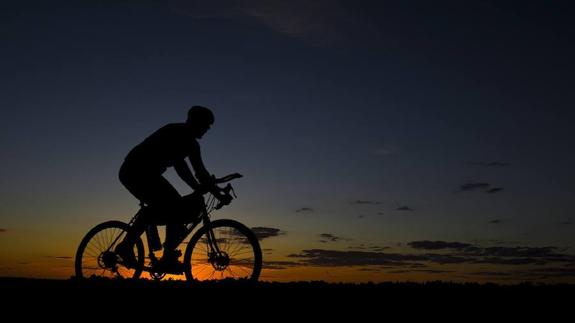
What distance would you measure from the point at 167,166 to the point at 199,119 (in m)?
0.94

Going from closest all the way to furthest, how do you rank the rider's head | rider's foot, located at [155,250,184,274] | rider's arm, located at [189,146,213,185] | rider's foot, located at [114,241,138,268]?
the rider's head < rider's arm, located at [189,146,213,185] < rider's foot, located at [155,250,184,274] < rider's foot, located at [114,241,138,268]

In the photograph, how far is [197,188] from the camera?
10234mm

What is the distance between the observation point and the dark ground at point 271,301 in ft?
22.4

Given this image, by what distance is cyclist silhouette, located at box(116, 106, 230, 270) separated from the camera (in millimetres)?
9945

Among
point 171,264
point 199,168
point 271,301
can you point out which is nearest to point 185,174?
point 199,168

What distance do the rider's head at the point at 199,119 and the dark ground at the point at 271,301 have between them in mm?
2391

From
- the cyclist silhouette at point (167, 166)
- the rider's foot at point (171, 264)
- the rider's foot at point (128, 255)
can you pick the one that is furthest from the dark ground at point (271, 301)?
the rider's foot at point (128, 255)

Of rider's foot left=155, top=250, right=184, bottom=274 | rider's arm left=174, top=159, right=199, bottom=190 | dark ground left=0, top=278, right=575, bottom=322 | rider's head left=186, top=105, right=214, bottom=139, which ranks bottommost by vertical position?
dark ground left=0, top=278, right=575, bottom=322

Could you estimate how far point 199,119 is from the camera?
991 cm

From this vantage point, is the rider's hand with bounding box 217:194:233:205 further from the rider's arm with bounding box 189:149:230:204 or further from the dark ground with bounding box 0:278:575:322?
the dark ground with bounding box 0:278:575:322

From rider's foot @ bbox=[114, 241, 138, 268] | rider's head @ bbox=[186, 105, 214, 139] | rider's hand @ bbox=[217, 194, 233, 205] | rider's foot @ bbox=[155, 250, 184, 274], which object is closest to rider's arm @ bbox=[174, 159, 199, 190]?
rider's hand @ bbox=[217, 194, 233, 205]

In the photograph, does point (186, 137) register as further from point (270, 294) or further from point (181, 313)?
point (181, 313)

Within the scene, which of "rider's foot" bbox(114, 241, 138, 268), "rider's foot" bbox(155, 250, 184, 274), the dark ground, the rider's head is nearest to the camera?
the dark ground

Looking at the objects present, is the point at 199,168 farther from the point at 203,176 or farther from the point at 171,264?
the point at 171,264
